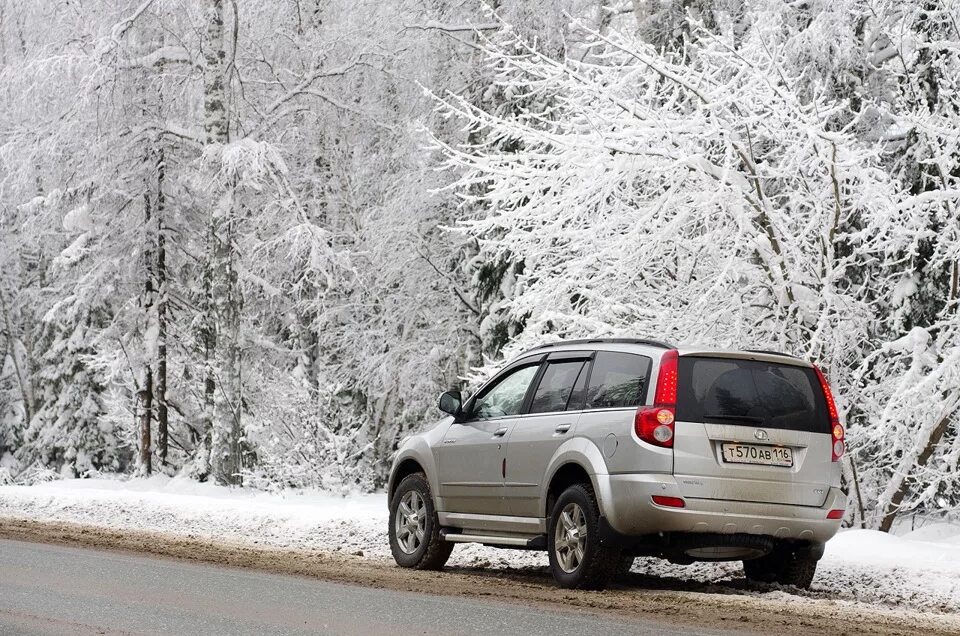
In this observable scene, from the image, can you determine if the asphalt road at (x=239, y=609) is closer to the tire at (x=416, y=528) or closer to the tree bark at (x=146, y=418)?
the tire at (x=416, y=528)

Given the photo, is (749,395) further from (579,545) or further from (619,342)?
(579,545)

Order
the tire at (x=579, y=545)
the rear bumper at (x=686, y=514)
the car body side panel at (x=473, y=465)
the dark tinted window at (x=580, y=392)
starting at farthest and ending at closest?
the car body side panel at (x=473, y=465), the dark tinted window at (x=580, y=392), the tire at (x=579, y=545), the rear bumper at (x=686, y=514)

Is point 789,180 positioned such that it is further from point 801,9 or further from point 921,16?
point 801,9

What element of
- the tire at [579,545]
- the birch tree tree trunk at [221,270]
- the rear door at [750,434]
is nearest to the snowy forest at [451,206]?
the birch tree tree trunk at [221,270]

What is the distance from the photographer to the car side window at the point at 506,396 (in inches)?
414

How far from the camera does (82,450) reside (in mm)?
35781

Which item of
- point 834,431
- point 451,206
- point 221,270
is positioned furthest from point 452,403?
point 451,206

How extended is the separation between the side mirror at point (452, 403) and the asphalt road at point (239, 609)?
80.3 inches

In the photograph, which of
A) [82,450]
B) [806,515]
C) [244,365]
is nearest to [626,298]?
[806,515]

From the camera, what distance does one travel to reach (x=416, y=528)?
1123cm

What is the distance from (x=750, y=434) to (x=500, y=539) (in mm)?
2344

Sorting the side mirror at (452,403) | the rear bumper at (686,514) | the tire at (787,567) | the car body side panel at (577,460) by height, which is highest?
the side mirror at (452,403)

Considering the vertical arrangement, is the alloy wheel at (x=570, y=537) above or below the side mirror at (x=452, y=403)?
below

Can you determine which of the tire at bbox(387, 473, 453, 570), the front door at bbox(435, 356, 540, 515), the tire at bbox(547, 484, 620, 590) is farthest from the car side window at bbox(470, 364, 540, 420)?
the tire at bbox(547, 484, 620, 590)
